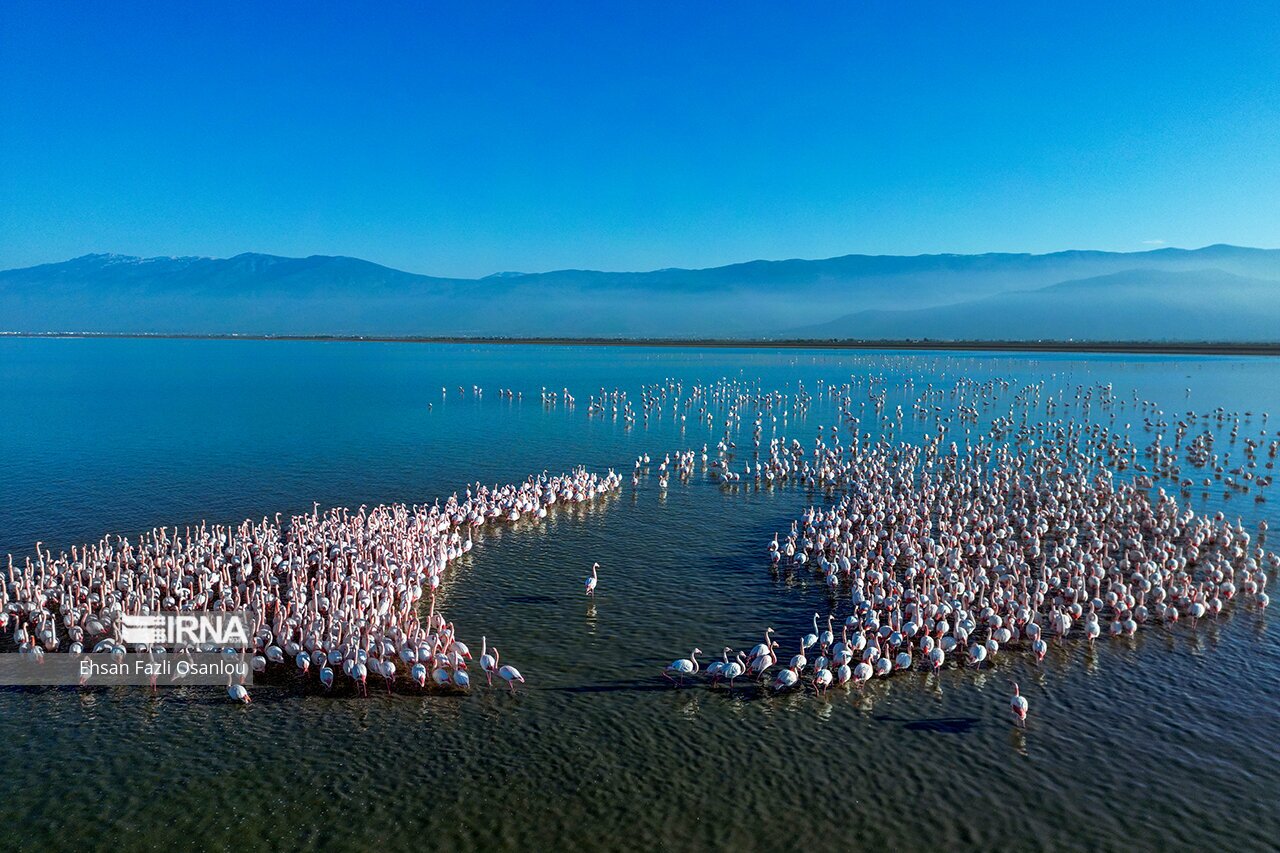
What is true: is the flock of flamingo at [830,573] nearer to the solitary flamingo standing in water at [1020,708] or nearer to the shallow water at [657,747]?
the solitary flamingo standing in water at [1020,708]

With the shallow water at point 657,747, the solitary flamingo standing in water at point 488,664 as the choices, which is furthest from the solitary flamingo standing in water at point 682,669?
the solitary flamingo standing in water at point 488,664

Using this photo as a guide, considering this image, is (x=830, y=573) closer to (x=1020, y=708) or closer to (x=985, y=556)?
(x=985, y=556)

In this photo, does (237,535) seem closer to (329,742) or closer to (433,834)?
(329,742)

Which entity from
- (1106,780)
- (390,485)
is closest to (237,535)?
(390,485)

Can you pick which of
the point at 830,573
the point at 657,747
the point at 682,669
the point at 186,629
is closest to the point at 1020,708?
the point at 682,669

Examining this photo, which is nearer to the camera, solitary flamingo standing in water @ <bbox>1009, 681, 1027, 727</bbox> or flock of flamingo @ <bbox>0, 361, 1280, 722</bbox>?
solitary flamingo standing in water @ <bbox>1009, 681, 1027, 727</bbox>

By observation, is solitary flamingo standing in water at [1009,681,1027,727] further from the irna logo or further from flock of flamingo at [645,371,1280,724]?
the irna logo

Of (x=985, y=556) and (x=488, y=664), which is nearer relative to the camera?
(x=488, y=664)

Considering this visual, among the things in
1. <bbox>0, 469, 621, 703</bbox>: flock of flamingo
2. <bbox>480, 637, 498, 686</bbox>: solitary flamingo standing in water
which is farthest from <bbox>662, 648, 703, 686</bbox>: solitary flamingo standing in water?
<bbox>480, 637, 498, 686</bbox>: solitary flamingo standing in water
